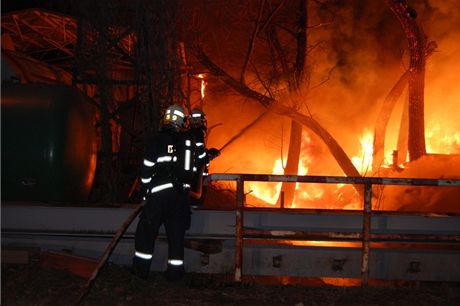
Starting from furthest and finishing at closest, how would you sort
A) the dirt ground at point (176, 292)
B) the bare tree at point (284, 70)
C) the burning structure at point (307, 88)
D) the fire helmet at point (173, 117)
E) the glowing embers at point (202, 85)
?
1. the glowing embers at point (202, 85)
2. the bare tree at point (284, 70)
3. the burning structure at point (307, 88)
4. the fire helmet at point (173, 117)
5. the dirt ground at point (176, 292)

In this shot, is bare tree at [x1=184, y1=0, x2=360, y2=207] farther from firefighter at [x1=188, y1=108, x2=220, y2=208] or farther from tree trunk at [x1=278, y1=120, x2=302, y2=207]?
firefighter at [x1=188, y1=108, x2=220, y2=208]

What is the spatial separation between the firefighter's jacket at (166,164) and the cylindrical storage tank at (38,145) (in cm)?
161

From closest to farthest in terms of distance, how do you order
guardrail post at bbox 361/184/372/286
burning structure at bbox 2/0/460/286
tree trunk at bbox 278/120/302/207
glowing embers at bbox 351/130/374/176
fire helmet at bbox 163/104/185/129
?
guardrail post at bbox 361/184/372/286 < fire helmet at bbox 163/104/185/129 < burning structure at bbox 2/0/460/286 < glowing embers at bbox 351/130/374/176 < tree trunk at bbox 278/120/302/207

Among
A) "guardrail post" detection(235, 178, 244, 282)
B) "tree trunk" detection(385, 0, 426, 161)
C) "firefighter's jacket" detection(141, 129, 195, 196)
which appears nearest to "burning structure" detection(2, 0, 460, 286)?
"tree trunk" detection(385, 0, 426, 161)

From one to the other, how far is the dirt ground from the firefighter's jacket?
3.39 ft

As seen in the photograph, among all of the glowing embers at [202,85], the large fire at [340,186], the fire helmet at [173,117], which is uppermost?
the glowing embers at [202,85]

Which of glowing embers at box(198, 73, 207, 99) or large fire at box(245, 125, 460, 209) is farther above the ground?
glowing embers at box(198, 73, 207, 99)

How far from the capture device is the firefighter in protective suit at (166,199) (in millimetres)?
5602

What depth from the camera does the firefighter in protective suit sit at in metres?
5.60

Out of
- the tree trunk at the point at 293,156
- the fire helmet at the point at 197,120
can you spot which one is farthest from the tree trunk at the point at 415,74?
the fire helmet at the point at 197,120

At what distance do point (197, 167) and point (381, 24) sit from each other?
30.9ft

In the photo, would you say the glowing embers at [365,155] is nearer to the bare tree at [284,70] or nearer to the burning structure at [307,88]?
the burning structure at [307,88]

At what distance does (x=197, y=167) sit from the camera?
6.44 metres

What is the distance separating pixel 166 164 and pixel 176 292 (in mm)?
1375
